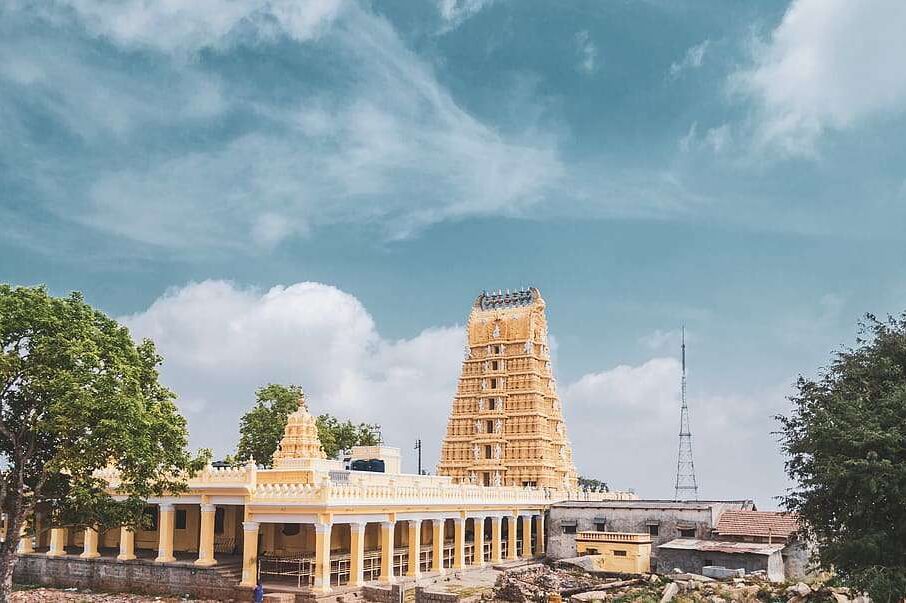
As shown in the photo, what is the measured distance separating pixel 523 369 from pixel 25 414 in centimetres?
4056

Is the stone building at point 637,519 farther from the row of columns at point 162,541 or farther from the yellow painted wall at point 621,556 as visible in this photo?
the row of columns at point 162,541

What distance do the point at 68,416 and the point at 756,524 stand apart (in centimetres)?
3224

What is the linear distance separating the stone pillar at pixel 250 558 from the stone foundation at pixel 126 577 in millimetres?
419

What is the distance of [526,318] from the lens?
64688 millimetres

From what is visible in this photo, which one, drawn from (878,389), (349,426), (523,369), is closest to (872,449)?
(878,389)

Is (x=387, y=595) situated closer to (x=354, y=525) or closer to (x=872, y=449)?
(x=354, y=525)

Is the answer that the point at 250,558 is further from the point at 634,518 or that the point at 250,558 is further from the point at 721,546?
the point at 634,518

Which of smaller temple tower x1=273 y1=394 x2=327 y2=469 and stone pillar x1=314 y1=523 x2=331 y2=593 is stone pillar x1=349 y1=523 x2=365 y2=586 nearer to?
stone pillar x1=314 y1=523 x2=331 y2=593

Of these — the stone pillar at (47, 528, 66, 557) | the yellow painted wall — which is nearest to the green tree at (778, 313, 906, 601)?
the yellow painted wall

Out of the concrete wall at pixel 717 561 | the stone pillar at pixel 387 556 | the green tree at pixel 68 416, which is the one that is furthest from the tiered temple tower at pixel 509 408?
the green tree at pixel 68 416

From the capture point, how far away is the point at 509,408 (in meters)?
63.5

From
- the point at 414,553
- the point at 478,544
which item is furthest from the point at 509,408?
the point at 414,553

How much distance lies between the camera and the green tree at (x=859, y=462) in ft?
78.7

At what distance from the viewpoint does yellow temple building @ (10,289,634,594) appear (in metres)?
33.3
